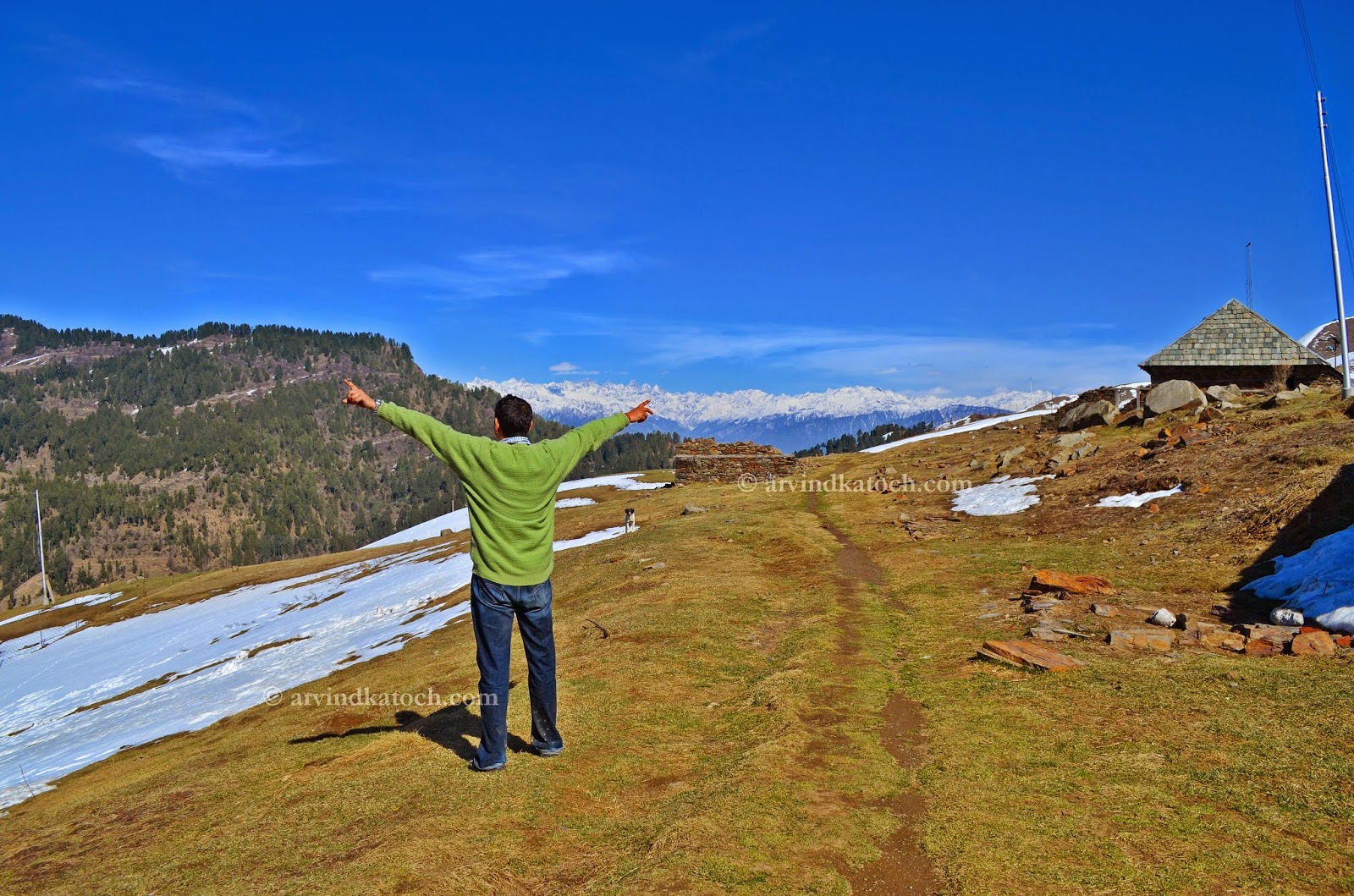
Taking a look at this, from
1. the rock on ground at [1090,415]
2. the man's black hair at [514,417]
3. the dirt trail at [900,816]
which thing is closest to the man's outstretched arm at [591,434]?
the man's black hair at [514,417]

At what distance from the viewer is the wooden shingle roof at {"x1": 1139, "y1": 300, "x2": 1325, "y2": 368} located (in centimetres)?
4256

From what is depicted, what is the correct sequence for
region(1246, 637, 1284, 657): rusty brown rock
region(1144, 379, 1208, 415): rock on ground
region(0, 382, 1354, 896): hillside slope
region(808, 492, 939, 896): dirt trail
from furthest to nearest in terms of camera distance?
region(1144, 379, 1208, 415): rock on ground
region(1246, 637, 1284, 657): rusty brown rock
region(0, 382, 1354, 896): hillside slope
region(808, 492, 939, 896): dirt trail

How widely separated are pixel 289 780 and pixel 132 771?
11.2m

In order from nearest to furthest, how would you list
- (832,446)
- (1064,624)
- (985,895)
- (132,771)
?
(985,895)
(1064,624)
(132,771)
(832,446)

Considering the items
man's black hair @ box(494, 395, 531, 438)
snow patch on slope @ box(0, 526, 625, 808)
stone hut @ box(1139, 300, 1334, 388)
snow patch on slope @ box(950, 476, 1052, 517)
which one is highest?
stone hut @ box(1139, 300, 1334, 388)

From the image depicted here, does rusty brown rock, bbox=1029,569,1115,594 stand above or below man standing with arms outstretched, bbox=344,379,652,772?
below

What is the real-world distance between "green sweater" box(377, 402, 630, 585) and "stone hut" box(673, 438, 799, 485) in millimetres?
49949

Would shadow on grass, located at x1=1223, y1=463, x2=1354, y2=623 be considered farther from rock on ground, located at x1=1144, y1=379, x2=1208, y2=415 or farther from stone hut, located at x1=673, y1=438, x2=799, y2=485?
stone hut, located at x1=673, y1=438, x2=799, y2=485

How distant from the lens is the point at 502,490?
859 centimetres

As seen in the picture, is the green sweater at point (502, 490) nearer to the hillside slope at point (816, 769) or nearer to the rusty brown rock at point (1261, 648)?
the hillside slope at point (816, 769)

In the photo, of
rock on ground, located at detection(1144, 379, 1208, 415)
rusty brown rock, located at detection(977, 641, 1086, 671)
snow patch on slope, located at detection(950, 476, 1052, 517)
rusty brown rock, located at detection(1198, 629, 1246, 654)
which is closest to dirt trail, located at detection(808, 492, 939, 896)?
rusty brown rock, located at detection(977, 641, 1086, 671)

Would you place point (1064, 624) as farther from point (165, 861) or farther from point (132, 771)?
point (132, 771)

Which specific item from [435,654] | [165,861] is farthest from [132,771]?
[165,861]

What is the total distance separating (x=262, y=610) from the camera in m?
61.5
